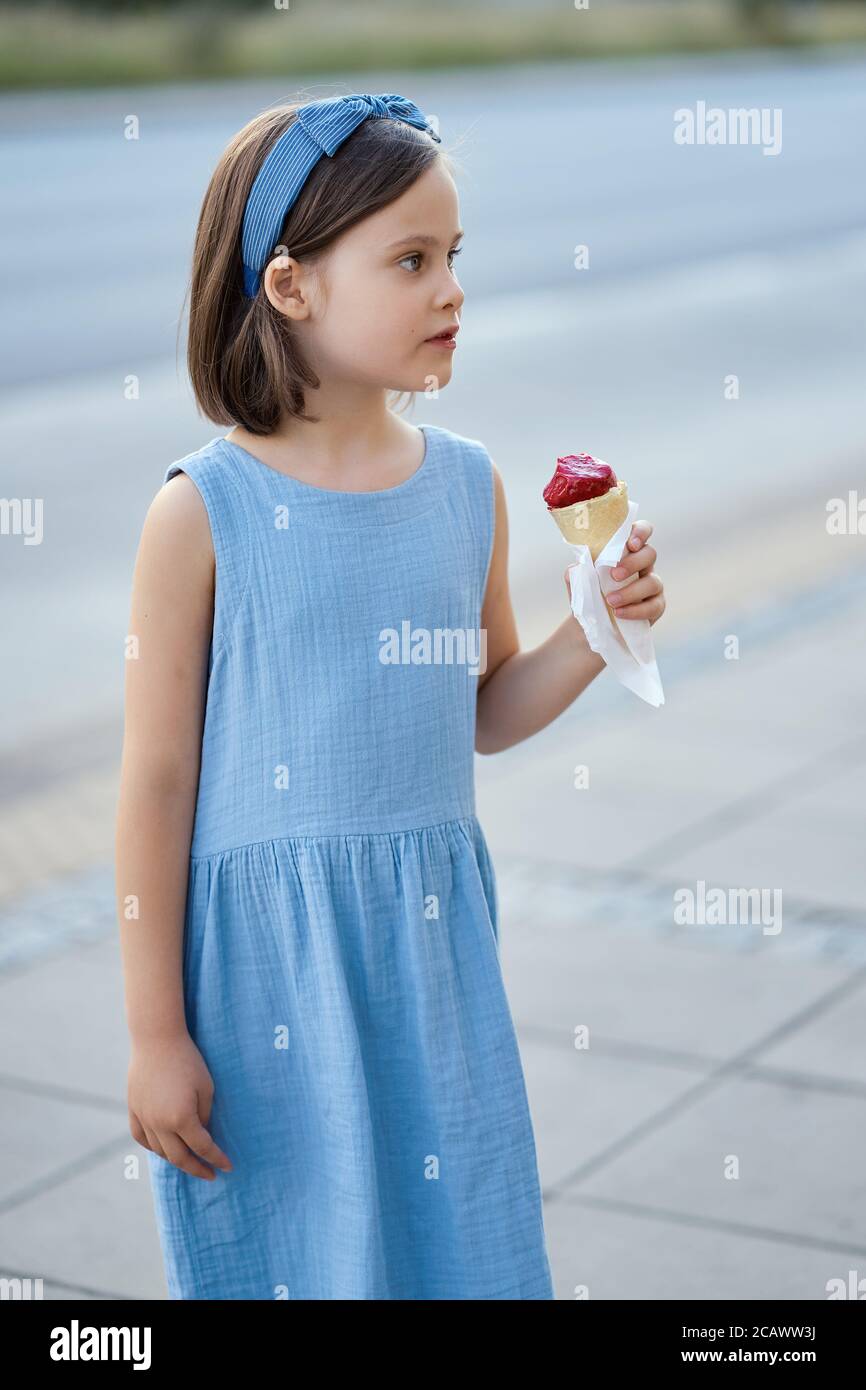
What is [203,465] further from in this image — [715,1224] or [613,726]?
[613,726]

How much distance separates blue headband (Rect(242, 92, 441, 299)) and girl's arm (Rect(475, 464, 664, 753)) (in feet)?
1.38

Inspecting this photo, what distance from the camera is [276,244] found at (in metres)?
2.26

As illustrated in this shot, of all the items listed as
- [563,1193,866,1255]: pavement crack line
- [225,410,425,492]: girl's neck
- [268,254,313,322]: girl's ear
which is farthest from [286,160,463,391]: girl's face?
[563,1193,866,1255]: pavement crack line

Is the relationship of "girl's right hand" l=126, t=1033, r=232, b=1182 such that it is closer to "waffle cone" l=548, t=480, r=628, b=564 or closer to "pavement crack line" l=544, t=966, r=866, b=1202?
"waffle cone" l=548, t=480, r=628, b=564

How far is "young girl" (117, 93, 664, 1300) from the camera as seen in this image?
2.25 m

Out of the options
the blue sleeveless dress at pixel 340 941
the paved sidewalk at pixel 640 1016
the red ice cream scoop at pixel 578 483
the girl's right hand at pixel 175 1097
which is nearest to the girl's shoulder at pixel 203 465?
the blue sleeveless dress at pixel 340 941

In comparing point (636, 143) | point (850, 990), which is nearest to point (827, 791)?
point (850, 990)

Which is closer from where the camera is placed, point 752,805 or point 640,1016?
point 640,1016

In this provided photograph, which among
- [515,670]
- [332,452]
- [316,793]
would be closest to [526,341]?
[515,670]

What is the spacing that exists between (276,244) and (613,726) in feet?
14.2

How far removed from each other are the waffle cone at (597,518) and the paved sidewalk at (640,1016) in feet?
5.06

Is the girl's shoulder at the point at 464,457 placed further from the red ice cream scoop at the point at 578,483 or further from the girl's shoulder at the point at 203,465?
the girl's shoulder at the point at 203,465

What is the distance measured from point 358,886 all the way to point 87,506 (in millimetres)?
6971
